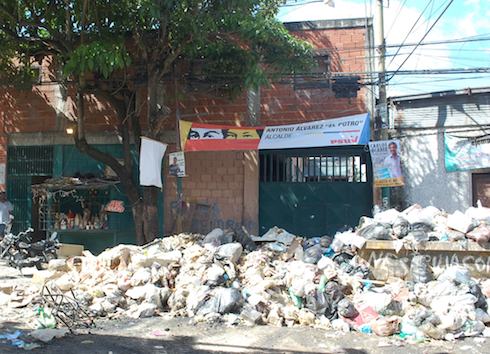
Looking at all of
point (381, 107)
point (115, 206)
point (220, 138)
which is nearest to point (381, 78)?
point (381, 107)

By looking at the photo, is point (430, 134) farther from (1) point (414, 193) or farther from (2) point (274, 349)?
(2) point (274, 349)

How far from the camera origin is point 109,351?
546 centimetres

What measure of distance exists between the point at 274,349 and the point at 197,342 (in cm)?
94

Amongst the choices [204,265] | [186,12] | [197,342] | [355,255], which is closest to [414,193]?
[355,255]

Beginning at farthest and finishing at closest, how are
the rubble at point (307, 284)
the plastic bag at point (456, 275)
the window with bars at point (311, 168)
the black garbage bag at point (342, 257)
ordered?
1. the window with bars at point (311, 168)
2. the black garbage bag at point (342, 257)
3. the plastic bag at point (456, 275)
4. the rubble at point (307, 284)

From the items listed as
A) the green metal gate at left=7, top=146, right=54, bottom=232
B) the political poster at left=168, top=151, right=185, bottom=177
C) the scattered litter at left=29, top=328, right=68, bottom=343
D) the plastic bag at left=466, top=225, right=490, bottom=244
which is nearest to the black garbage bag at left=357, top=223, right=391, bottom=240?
the plastic bag at left=466, top=225, right=490, bottom=244

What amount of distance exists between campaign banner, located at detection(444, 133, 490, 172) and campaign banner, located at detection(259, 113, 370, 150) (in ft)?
7.22

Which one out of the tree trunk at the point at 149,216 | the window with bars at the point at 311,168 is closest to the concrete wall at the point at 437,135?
the window with bars at the point at 311,168

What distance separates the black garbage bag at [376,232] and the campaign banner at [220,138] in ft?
11.9

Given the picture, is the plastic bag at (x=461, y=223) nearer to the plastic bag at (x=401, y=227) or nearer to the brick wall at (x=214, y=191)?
the plastic bag at (x=401, y=227)

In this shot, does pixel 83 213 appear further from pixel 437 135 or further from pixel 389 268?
pixel 437 135

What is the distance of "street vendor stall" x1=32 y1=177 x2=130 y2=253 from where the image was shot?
12.0 meters

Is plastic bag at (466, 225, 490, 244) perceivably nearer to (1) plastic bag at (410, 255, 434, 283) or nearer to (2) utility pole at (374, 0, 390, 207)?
(1) plastic bag at (410, 255, 434, 283)

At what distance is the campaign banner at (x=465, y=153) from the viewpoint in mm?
10812
